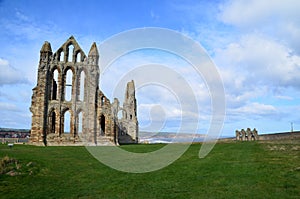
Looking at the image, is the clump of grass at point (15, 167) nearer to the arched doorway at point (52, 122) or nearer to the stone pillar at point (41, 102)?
the stone pillar at point (41, 102)

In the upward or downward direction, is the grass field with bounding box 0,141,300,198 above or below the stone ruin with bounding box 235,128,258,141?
below

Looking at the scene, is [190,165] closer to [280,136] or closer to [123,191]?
[123,191]

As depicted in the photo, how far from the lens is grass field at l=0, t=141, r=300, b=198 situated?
13086 mm

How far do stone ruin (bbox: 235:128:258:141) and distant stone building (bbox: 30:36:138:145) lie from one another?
15682mm

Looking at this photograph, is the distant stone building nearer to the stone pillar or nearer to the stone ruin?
the stone pillar

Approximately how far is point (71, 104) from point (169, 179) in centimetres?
2646

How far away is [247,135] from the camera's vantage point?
120 feet

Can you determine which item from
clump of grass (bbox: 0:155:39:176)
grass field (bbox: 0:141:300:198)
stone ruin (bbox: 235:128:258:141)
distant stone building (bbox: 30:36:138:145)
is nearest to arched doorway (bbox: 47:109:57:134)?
distant stone building (bbox: 30:36:138:145)

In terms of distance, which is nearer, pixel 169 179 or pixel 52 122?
pixel 169 179

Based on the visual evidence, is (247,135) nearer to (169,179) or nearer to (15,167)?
(169,179)

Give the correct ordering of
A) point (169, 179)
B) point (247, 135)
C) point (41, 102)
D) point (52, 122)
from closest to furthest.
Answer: point (169, 179)
point (247, 135)
point (41, 102)
point (52, 122)

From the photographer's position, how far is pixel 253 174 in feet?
49.4

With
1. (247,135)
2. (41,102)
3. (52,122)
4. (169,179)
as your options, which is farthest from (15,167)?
(247,135)

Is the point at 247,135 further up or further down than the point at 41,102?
further down
